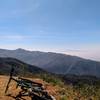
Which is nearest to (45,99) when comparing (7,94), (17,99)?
(17,99)

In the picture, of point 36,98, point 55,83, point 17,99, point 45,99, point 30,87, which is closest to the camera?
point 45,99

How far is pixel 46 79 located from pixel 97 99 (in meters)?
7.53

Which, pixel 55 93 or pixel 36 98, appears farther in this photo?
pixel 55 93

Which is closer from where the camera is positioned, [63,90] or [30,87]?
[30,87]

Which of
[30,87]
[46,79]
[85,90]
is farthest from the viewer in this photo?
[46,79]

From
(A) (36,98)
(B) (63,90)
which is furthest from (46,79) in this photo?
(A) (36,98)

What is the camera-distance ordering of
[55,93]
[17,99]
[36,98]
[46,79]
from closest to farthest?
[36,98] < [17,99] < [55,93] < [46,79]

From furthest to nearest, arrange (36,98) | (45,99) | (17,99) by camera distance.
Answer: (17,99)
(36,98)
(45,99)

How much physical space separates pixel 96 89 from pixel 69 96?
12.9ft

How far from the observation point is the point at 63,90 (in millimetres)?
23453

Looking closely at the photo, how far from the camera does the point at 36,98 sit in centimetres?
1420

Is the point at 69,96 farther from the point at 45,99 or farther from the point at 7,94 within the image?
the point at 45,99

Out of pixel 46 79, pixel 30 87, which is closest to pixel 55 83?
pixel 46 79

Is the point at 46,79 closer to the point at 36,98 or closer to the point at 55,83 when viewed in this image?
the point at 55,83
